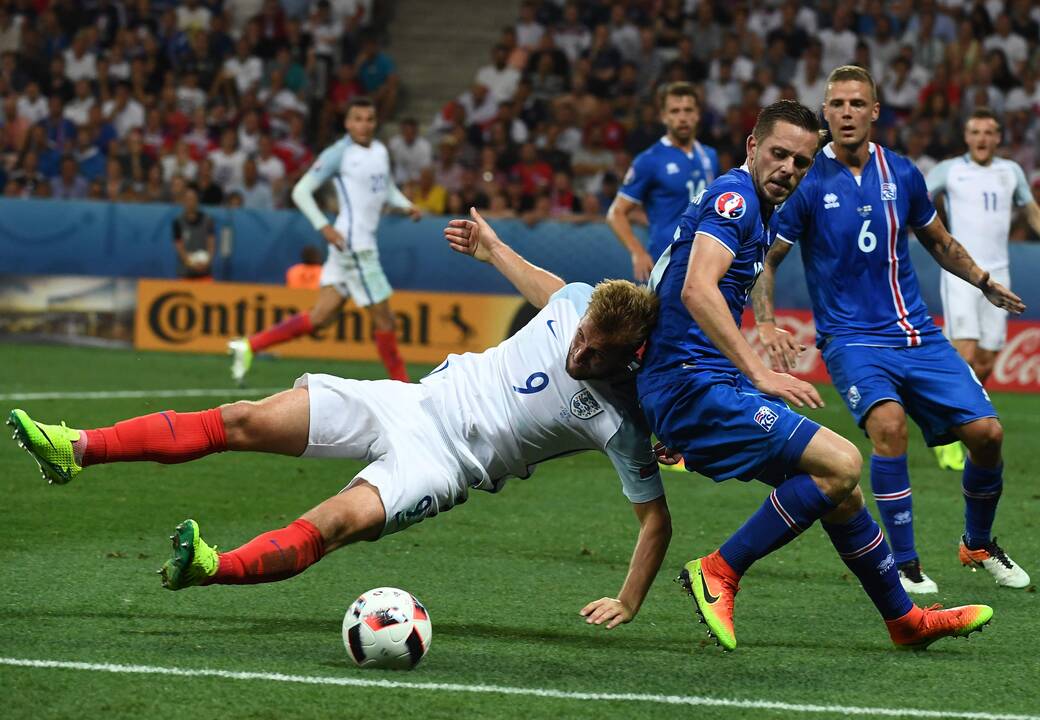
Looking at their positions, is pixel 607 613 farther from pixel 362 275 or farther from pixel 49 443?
pixel 362 275

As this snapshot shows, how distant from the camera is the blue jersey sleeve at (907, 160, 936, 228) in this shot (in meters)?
6.85

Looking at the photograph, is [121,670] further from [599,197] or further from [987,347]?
[599,197]

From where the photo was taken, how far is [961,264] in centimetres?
678

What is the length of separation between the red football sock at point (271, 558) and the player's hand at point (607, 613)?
0.95m

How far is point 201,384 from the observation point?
45.7ft

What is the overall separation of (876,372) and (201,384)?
8.50 meters

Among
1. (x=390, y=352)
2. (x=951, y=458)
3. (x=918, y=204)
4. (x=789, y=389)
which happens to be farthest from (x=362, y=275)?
(x=789, y=389)

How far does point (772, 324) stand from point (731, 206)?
4.44ft

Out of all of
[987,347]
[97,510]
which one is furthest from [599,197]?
[97,510]

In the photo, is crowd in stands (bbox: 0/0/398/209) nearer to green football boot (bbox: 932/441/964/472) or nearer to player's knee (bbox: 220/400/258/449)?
green football boot (bbox: 932/441/964/472)

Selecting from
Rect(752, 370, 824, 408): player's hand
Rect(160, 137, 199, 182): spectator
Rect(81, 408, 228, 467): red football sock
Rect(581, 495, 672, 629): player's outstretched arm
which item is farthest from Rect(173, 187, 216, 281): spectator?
Rect(752, 370, 824, 408): player's hand

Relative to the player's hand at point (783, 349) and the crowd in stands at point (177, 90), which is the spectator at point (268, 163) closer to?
the crowd in stands at point (177, 90)

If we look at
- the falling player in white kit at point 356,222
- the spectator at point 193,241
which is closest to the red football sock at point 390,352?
the falling player in white kit at point 356,222

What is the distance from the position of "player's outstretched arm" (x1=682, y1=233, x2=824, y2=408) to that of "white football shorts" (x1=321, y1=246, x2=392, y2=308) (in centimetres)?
803
